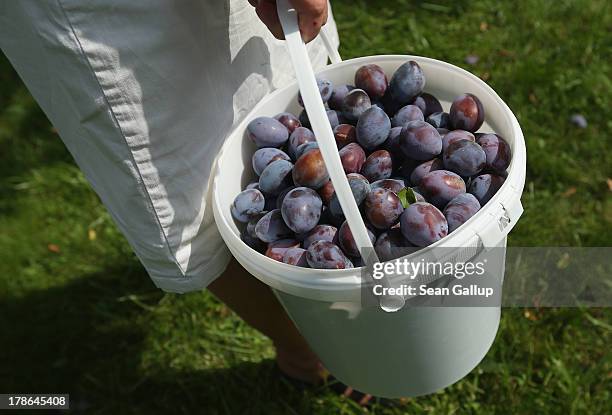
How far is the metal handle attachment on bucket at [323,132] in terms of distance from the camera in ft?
2.58

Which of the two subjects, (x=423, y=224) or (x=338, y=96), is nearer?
(x=423, y=224)

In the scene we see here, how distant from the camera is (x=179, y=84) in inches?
36.4

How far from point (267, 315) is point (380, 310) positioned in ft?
1.40

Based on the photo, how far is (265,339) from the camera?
1.56 m

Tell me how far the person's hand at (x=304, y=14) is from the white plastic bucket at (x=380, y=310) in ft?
0.68

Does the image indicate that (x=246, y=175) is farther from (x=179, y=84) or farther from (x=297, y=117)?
(x=179, y=84)

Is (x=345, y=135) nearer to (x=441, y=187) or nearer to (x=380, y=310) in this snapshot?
(x=441, y=187)

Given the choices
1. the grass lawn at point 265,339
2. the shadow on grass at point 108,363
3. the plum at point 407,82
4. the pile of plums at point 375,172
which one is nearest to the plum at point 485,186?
the pile of plums at point 375,172

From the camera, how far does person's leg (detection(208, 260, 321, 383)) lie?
1.18 metres

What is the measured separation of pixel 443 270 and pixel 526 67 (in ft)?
4.25

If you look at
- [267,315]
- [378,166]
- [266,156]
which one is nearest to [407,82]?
[378,166]

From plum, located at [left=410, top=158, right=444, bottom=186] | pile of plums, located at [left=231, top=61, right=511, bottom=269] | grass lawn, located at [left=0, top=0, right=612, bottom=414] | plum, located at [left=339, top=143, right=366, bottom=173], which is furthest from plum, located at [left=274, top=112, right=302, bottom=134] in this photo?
grass lawn, located at [left=0, top=0, right=612, bottom=414]

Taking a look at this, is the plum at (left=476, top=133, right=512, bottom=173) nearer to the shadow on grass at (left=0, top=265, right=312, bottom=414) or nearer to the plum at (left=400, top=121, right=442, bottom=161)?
the plum at (left=400, top=121, right=442, bottom=161)

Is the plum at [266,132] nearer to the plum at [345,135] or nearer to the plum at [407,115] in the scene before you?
the plum at [345,135]
